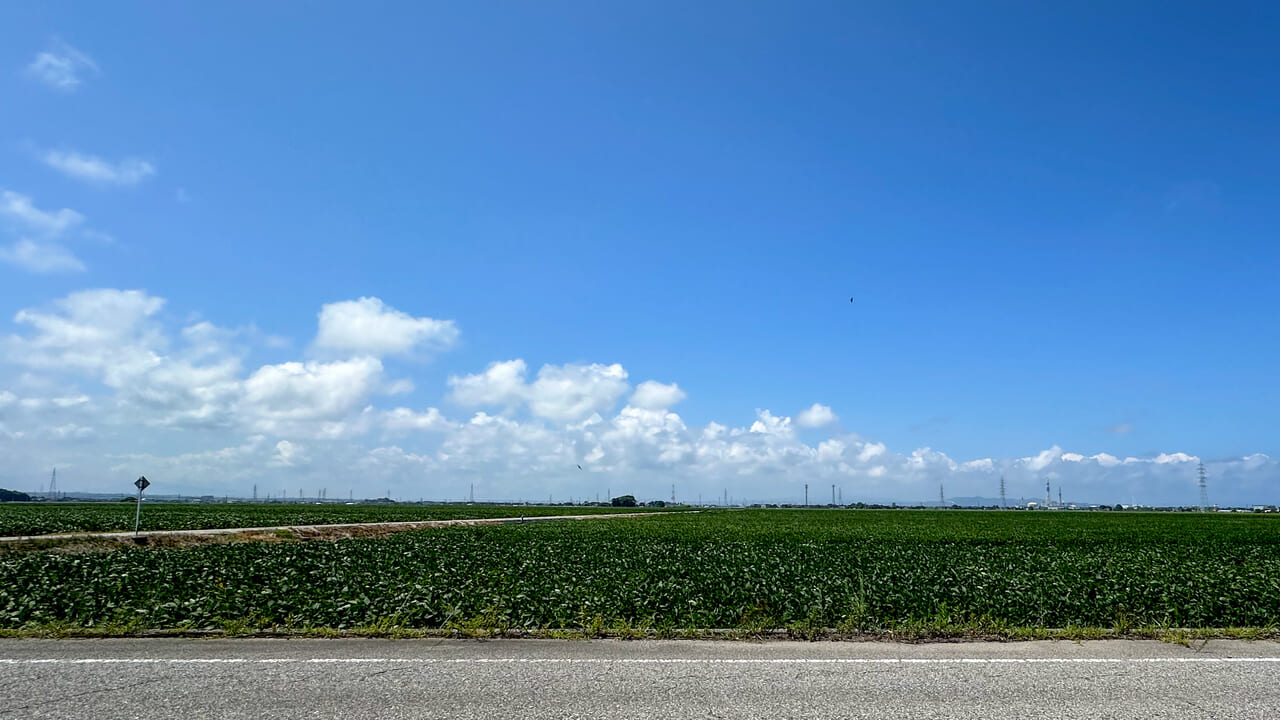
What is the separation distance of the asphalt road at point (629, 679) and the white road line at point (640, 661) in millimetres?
40

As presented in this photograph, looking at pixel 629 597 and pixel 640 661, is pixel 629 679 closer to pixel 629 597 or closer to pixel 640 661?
pixel 640 661

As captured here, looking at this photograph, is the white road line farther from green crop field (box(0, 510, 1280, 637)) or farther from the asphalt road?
green crop field (box(0, 510, 1280, 637))

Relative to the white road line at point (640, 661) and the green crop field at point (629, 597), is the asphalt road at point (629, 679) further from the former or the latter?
the green crop field at point (629, 597)

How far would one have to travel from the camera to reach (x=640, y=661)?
30.8 feet

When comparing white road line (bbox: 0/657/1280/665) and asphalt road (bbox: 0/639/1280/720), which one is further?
white road line (bbox: 0/657/1280/665)

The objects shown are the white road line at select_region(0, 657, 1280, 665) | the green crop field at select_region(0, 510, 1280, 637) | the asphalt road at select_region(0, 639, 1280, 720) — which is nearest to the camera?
the asphalt road at select_region(0, 639, 1280, 720)

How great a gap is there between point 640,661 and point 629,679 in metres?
1.03

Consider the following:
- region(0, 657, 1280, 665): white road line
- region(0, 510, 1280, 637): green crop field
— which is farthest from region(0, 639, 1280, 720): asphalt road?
region(0, 510, 1280, 637): green crop field

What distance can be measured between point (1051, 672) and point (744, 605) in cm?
557

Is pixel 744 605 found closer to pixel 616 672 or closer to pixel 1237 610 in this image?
pixel 616 672

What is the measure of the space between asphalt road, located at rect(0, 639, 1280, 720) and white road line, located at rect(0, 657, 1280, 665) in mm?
40

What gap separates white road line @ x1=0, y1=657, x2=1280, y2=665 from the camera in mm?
9141

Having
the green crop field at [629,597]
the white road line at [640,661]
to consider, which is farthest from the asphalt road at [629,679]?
the green crop field at [629,597]

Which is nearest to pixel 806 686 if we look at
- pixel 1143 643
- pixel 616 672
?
pixel 616 672
